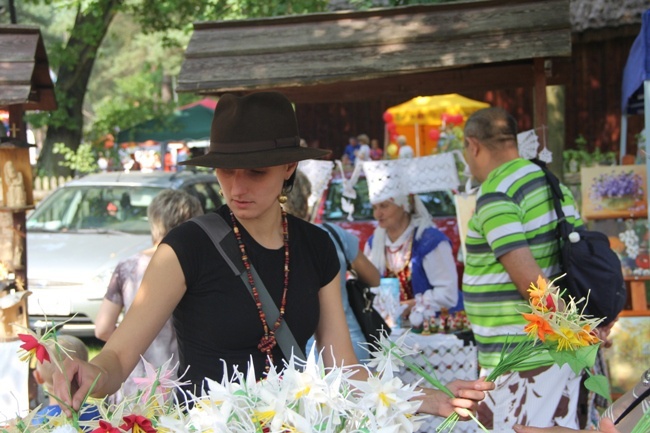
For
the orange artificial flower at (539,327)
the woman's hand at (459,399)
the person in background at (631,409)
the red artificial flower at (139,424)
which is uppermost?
the orange artificial flower at (539,327)

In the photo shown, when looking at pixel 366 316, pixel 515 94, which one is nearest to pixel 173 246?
pixel 366 316

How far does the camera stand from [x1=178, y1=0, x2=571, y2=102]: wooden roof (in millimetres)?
5402

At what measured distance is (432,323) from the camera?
18.0ft

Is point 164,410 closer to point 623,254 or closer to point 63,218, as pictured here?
point 623,254

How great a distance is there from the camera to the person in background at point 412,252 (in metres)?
5.47

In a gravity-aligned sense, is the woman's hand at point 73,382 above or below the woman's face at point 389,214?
above

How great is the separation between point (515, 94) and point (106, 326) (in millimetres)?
14958

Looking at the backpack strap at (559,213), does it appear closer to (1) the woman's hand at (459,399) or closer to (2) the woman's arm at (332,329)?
(2) the woman's arm at (332,329)

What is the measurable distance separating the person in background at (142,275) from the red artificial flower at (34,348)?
2646 millimetres

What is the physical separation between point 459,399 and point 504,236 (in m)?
1.76

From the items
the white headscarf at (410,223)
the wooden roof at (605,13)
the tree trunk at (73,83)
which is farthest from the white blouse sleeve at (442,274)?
the wooden roof at (605,13)

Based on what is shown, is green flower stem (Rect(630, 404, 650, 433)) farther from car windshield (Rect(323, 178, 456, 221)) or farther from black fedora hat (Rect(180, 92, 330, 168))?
car windshield (Rect(323, 178, 456, 221))

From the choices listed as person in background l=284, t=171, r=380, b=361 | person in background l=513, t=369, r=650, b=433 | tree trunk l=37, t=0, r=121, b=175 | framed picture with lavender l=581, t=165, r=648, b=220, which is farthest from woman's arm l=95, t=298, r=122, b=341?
tree trunk l=37, t=0, r=121, b=175

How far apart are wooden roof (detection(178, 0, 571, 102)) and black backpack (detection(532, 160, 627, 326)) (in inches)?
63.4
